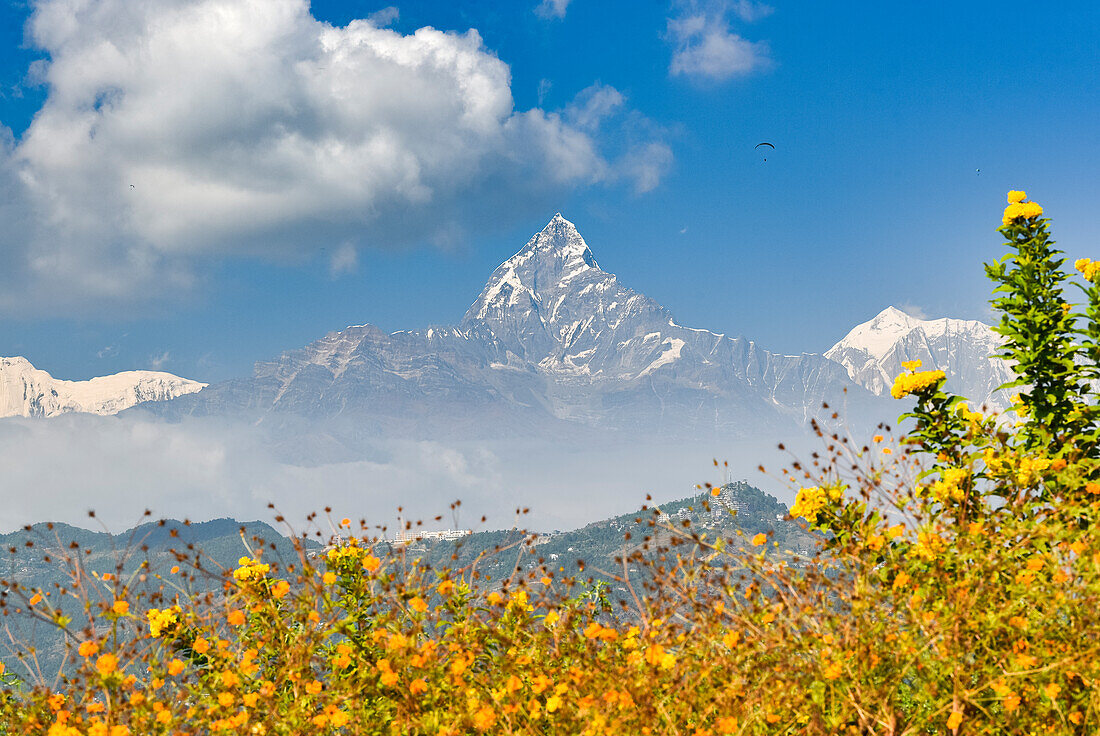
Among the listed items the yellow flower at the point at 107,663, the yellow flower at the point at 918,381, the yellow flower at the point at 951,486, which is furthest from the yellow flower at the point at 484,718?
the yellow flower at the point at 918,381

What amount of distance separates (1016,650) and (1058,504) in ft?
4.19

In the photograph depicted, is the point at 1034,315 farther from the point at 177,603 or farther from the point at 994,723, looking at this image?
the point at 177,603

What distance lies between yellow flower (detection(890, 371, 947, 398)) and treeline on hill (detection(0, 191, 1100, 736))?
97 cm

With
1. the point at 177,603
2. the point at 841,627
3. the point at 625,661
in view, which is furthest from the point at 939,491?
the point at 177,603

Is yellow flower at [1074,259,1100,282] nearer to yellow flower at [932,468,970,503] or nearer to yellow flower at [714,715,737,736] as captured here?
yellow flower at [932,468,970,503]

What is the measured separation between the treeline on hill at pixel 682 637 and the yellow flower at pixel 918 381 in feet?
3.17

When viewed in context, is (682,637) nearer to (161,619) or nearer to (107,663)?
(107,663)

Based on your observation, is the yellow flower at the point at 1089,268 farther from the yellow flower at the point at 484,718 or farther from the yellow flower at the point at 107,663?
the yellow flower at the point at 107,663

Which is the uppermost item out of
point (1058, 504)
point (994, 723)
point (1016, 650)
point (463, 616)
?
point (1058, 504)

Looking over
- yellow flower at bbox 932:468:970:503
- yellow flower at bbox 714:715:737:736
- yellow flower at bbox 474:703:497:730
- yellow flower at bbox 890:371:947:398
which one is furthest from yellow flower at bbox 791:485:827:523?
yellow flower at bbox 474:703:497:730

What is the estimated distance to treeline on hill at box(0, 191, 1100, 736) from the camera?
5078mm

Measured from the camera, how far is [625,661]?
591 cm

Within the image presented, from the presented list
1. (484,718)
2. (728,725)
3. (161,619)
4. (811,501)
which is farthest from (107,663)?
(811,501)

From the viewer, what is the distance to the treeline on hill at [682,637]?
16.7ft
